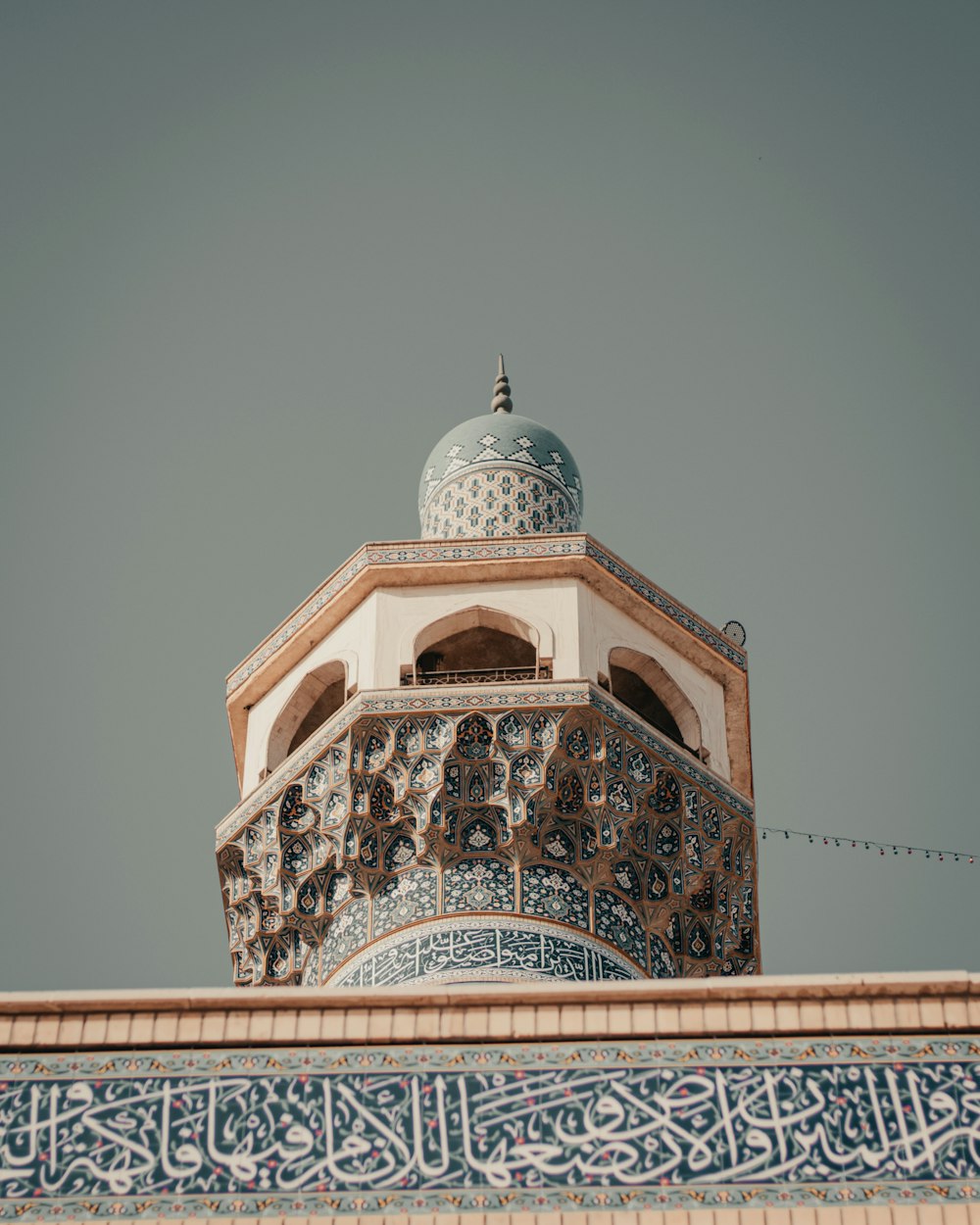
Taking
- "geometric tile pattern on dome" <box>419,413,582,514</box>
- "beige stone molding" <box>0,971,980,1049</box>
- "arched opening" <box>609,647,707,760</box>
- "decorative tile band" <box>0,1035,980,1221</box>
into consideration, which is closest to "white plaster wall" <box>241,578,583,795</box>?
"arched opening" <box>609,647,707,760</box>

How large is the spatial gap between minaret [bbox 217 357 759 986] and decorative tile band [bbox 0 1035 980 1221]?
3.04 meters

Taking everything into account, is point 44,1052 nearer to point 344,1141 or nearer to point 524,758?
point 344,1141

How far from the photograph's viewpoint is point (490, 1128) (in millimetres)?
4598

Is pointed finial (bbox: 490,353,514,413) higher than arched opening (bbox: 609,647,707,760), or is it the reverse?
pointed finial (bbox: 490,353,514,413)

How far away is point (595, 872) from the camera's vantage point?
27.0 feet

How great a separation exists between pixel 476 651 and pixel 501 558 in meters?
0.52

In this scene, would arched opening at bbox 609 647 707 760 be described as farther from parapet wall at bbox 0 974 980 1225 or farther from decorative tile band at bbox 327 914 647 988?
parapet wall at bbox 0 974 980 1225

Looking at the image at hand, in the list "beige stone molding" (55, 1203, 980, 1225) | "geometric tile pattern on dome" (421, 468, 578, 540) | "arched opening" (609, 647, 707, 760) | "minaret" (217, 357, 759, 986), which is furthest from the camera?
"geometric tile pattern on dome" (421, 468, 578, 540)

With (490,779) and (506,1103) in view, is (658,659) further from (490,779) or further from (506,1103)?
(506,1103)

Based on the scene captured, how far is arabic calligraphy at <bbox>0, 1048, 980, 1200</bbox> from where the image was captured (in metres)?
4.51

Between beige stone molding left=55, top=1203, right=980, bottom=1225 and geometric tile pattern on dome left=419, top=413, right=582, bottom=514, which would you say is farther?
geometric tile pattern on dome left=419, top=413, right=582, bottom=514

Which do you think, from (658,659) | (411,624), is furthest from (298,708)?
(658,659)

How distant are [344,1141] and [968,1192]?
1.25 m

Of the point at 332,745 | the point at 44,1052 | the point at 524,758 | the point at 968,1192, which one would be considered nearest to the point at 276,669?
the point at 332,745
